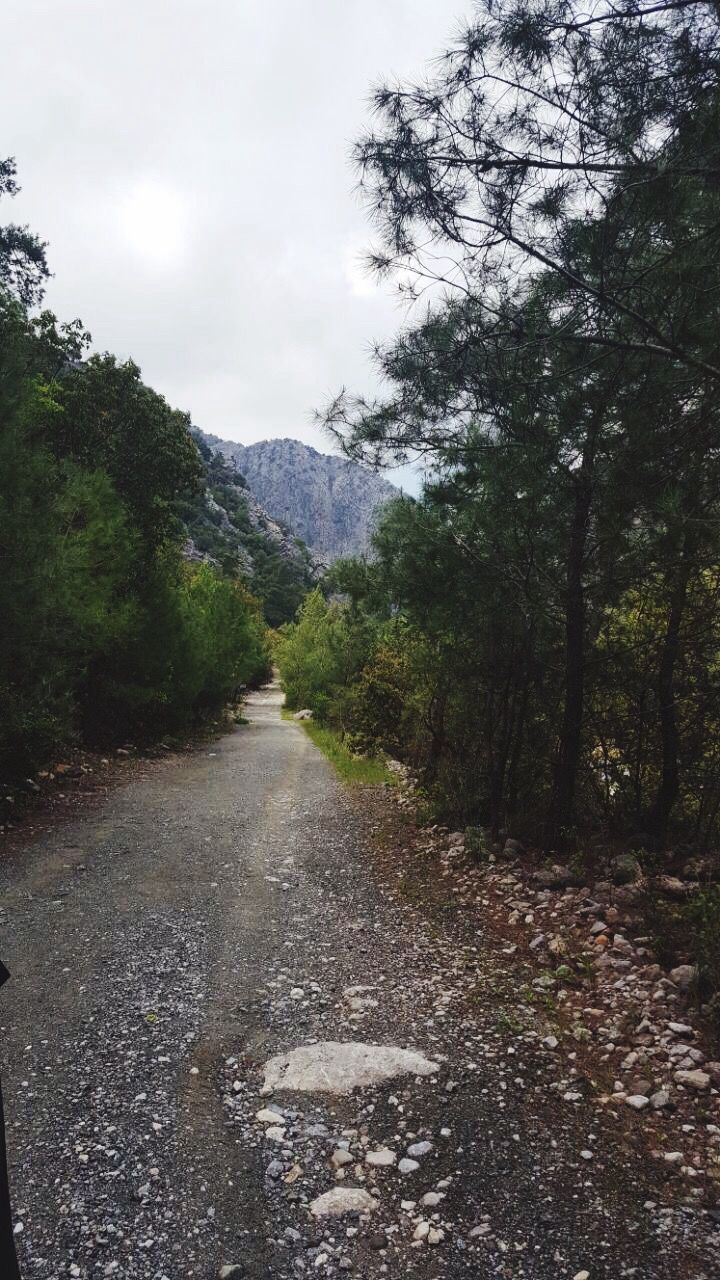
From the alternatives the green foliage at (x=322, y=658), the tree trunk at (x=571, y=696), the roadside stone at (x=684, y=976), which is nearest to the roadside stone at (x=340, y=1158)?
the roadside stone at (x=684, y=976)

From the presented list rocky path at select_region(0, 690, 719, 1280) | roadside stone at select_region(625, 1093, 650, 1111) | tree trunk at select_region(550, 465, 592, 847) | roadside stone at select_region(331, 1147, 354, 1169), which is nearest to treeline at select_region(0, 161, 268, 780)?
rocky path at select_region(0, 690, 719, 1280)

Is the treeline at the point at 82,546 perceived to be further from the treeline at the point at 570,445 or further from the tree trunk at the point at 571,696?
the tree trunk at the point at 571,696

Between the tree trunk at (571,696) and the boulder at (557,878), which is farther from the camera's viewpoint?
the tree trunk at (571,696)

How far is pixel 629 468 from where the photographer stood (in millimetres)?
4785

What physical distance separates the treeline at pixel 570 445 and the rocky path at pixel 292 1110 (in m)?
2.65

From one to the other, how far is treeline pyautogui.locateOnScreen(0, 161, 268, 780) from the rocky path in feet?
14.0

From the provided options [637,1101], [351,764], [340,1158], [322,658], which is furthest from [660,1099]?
[322,658]

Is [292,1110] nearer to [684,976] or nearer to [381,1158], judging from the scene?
[381,1158]

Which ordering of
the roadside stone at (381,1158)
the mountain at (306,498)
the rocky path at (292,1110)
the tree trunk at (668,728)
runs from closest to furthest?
the rocky path at (292,1110)
the roadside stone at (381,1158)
the tree trunk at (668,728)
the mountain at (306,498)

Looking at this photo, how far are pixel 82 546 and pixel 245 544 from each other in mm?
98860

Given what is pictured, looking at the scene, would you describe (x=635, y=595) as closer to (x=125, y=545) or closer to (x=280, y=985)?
(x=280, y=985)

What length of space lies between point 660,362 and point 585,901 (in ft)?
13.5

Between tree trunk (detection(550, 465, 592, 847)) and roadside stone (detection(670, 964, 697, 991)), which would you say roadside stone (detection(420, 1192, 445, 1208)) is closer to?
roadside stone (detection(670, 964, 697, 991))

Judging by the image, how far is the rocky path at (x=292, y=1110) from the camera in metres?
2.48
